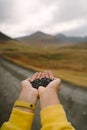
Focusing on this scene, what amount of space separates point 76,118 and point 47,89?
16.2ft

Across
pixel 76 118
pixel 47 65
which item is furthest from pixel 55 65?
pixel 76 118

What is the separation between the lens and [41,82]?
2211mm

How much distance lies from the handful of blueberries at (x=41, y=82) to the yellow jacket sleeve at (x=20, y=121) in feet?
1.00

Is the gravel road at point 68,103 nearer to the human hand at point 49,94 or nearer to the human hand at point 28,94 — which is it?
the human hand at point 28,94

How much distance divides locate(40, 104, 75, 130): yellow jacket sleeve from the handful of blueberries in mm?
389

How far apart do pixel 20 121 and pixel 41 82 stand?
1.32ft

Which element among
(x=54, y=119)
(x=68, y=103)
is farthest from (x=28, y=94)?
(x=68, y=103)

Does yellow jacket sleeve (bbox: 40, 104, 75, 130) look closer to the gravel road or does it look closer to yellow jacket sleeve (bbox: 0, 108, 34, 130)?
yellow jacket sleeve (bbox: 0, 108, 34, 130)

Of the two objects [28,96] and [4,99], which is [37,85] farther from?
[4,99]

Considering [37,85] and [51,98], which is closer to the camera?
[51,98]

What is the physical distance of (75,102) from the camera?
26.5 feet

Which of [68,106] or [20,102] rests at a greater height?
[20,102]

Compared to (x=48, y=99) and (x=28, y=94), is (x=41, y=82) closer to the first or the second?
(x=28, y=94)

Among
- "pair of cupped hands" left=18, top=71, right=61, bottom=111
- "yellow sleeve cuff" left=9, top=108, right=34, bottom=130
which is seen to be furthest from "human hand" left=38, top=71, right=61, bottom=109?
"yellow sleeve cuff" left=9, top=108, right=34, bottom=130
